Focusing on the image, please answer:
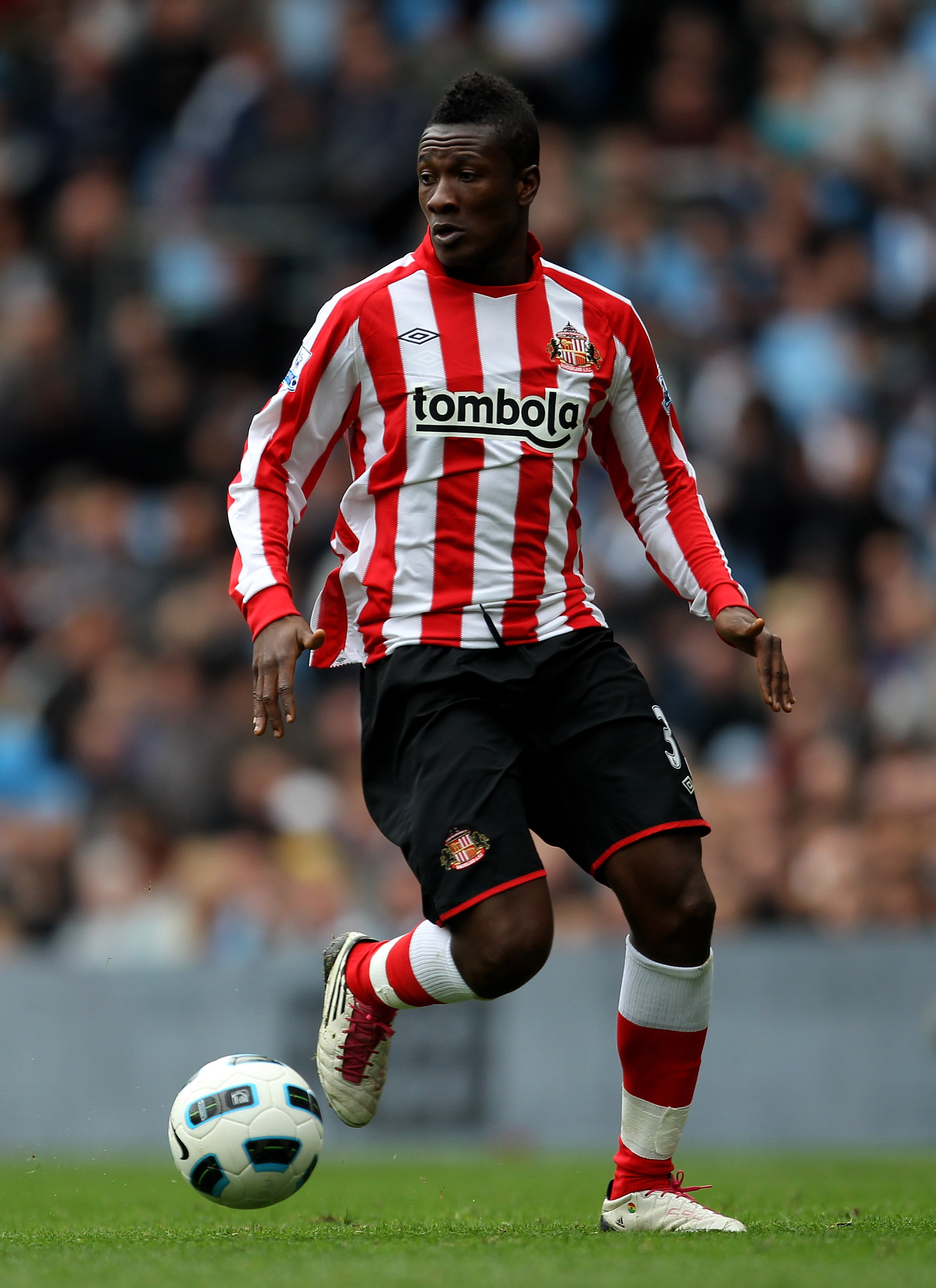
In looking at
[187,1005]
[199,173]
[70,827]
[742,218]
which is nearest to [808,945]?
[187,1005]

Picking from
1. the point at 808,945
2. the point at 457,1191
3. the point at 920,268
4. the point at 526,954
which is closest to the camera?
the point at 526,954

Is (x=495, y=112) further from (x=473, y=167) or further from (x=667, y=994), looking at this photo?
(x=667, y=994)

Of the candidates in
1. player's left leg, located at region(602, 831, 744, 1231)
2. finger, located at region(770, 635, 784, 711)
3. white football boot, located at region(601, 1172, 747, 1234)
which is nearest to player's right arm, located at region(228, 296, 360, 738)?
player's left leg, located at region(602, 831, 744, 1231)

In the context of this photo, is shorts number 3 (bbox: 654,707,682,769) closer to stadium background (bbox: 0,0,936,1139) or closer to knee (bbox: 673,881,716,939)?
knee (bbox: 673,881,716,939)

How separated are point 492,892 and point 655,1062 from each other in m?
0.62

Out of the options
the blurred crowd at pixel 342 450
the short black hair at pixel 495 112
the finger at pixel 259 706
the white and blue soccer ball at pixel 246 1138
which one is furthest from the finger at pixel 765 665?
the blurred crowd at pixel 342 450

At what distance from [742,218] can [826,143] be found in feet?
2.97

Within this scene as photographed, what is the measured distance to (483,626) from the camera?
4379 mm

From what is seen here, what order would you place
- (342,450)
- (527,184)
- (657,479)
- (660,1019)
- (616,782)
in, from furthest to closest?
(342,450)
(657,479)
(527,184)
(660,1019)
(616,782)

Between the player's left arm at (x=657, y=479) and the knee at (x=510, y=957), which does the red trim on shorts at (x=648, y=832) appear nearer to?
the knee at (x=510, y=957)

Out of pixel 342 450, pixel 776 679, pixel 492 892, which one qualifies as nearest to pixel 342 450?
pixel 342 450

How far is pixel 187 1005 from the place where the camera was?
9.15 m

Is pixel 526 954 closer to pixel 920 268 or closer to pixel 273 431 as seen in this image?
pixel 273 431

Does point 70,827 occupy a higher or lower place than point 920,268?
lower
